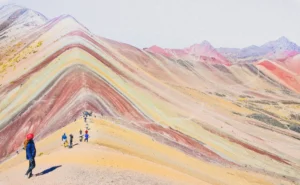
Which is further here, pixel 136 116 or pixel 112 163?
pixel 136 116

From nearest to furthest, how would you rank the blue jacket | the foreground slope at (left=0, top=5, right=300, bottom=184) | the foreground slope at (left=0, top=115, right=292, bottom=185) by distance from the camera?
the blue jacket
the foreground slope at (left=0, top=115, right=292, bottom=185)
the foreground slope at (left=0, top=5, right=300, bottom=184)

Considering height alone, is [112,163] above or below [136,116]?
below

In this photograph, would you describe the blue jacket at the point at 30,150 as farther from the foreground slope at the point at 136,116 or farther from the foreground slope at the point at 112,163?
the foreground slope at the point at 136,116

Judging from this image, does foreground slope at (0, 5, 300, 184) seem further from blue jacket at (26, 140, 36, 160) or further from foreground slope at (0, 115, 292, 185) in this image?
blue jacket at (26, 140, 36, 160)

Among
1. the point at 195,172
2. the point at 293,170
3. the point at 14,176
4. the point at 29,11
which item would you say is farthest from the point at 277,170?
the point at 29,11

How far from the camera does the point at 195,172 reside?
2747 centimetres

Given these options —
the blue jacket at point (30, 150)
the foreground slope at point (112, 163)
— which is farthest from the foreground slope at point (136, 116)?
the blue jacket at point (30, 150)

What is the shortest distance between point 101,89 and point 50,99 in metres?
5.48

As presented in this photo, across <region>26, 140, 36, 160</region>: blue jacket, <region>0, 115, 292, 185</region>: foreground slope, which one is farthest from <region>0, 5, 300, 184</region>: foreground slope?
<region>26, 140, 36, 160</region>: blue jacket

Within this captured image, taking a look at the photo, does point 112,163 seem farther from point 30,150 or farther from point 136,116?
point 136,116

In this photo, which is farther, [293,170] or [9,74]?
[9,74]

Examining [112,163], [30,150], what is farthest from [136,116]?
[30,150]

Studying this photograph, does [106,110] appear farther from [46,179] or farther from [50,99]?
[46,179]

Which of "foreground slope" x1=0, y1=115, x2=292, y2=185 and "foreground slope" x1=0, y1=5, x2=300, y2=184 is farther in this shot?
"foreground slope" x1=0, y1=5, x2=300, y2=184
